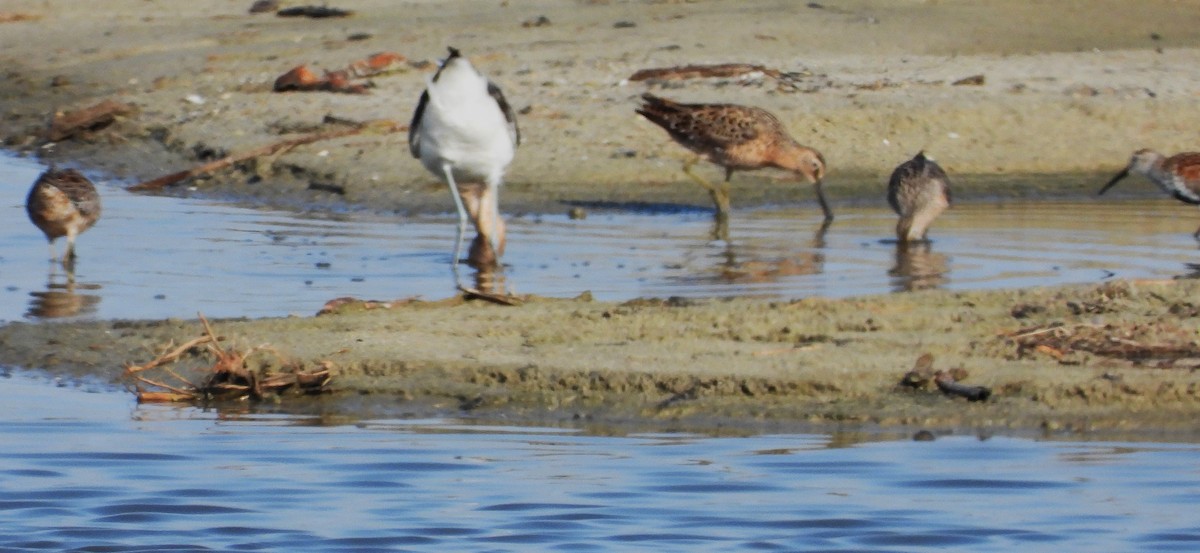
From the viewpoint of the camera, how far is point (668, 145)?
15344 mm

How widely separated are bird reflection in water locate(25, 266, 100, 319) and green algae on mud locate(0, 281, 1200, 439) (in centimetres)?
48

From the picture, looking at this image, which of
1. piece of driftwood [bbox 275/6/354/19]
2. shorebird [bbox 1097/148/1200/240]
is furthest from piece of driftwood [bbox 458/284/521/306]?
piece of driftwood [bbox 275/6/354/19]

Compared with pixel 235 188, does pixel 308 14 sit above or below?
above

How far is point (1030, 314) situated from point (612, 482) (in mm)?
2498

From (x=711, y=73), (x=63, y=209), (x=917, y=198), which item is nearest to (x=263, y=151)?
(x=711, y=73)

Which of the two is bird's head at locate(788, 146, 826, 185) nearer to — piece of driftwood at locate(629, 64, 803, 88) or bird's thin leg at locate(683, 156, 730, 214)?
bird's thin leg at locate(683, 156, 730, 214)

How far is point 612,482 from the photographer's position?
593 centimetres

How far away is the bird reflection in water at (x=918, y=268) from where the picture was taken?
9477 millimetres

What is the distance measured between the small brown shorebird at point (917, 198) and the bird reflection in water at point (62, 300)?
174 inches

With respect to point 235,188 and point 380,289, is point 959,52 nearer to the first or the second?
point 235,188

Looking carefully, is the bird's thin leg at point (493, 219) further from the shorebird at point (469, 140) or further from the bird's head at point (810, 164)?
the bird's head at point (810, 164)

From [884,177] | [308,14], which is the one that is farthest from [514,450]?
[308,14]

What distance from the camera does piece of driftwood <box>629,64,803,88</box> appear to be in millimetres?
16922

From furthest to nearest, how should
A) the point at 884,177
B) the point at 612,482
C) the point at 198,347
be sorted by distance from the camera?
the point at 884,177 → the point at 198,347 → the point at 612,482
